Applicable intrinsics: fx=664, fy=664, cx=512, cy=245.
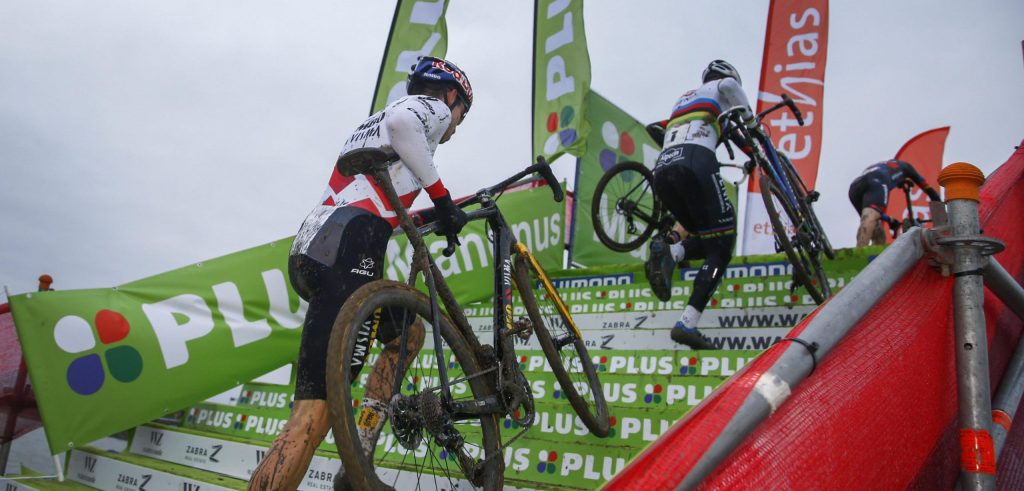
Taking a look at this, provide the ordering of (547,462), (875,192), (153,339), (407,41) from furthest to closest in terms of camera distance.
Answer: (407,41) → (875,192) → (153,339) → (547,462)

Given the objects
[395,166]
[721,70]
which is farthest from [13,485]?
[721,70]

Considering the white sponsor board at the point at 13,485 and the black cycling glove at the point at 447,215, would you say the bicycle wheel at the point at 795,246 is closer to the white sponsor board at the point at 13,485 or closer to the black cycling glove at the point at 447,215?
the black cycling glove at the point at 447,215

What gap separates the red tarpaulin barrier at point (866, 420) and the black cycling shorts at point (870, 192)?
455 centimetres

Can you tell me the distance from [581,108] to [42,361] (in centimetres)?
627

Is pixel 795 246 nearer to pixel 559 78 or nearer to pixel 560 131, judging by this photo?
pixel 560 131

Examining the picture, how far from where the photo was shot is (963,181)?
211cm

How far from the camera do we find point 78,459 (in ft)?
14.5

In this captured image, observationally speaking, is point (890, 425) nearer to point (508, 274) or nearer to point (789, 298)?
point (508, 274)

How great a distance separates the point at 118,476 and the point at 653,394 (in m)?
3.31

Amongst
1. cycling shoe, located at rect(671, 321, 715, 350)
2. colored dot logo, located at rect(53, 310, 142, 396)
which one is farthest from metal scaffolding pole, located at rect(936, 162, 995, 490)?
colored dot logo, located at rect(53, 310, 142, 396)

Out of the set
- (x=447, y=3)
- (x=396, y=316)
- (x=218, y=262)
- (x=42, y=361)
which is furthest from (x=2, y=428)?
(x=447, y=3)

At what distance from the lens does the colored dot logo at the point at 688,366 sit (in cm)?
360

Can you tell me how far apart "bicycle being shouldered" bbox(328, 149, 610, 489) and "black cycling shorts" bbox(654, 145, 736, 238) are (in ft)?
4.35

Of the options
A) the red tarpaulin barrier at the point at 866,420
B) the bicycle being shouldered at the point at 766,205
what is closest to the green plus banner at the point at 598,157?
the bicycle being shouldered at the point at 766,205
